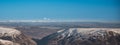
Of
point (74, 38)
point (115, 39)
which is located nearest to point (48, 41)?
point (74, 38)

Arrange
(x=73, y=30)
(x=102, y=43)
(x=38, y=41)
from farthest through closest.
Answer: (x=38, y=41), (x=73, y=30), (x=102, y=43)

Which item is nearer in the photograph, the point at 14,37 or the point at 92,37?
the point at 92,37

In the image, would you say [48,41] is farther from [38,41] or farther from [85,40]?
[85,40]

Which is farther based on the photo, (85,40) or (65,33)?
(65,33)

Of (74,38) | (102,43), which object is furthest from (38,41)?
(102,43)

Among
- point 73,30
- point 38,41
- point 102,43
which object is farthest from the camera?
point 38,41

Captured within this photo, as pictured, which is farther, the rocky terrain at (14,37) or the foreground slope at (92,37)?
the rocky terrain at (14,37)

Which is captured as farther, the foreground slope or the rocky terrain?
the rocky terrain

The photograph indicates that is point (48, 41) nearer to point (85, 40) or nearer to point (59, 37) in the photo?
point (59, 37)

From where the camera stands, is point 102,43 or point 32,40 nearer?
point 102,43
